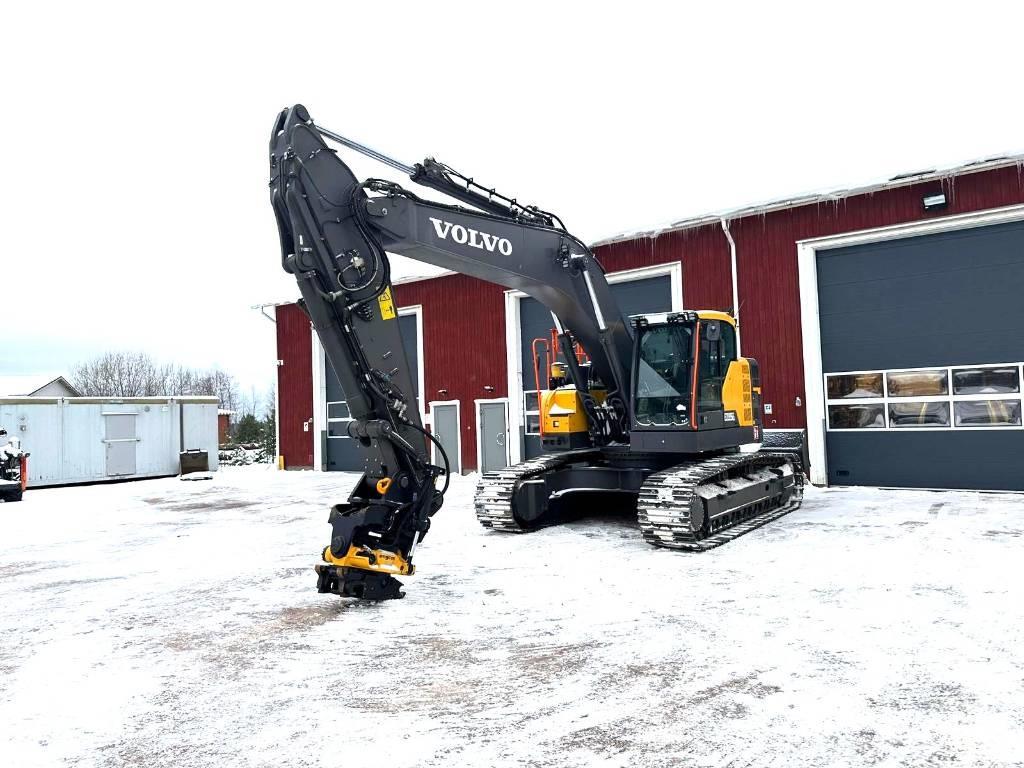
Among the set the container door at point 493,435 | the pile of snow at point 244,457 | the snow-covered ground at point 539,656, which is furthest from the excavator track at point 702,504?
the pile of snow at point 244,457

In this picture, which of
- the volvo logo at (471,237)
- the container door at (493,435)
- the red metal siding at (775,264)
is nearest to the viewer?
the volvo logo at (471,237)

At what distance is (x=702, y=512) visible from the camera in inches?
347

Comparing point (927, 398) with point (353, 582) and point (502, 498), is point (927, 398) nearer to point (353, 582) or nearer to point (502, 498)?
point (502, 498)

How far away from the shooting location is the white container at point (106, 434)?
66.5ft

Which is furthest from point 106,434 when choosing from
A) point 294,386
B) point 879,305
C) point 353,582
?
point 879,305

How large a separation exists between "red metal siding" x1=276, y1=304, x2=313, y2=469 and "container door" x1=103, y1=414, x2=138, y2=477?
4.46 metres

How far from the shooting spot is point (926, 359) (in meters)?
13.6

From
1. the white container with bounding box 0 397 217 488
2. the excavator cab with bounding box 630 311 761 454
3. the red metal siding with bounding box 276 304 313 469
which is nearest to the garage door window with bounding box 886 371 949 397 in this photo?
the excavator cab with bounding box 630 311 761 454

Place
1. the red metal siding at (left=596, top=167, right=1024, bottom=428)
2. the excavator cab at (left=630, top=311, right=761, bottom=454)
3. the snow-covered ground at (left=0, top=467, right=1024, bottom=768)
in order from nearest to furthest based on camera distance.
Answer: the snow-covered ground at (left=0, top=467, right=1024, bottom=768) < the excavator cab at (left=630, top=311, right=761, bottom=454) < the red metal siding at (left=596, top=167, right=1024, bottom=428)

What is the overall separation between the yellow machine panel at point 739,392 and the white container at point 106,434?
60.7ft

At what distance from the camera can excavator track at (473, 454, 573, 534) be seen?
978cm

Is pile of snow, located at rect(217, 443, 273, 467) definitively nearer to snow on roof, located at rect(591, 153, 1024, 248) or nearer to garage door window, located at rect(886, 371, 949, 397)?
snow on roof, located at rect(591, 153, 1024, 248)

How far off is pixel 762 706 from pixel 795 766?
0.70m

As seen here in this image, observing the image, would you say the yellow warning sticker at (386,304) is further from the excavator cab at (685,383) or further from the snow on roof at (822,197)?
the snow on roof at (822,197)
